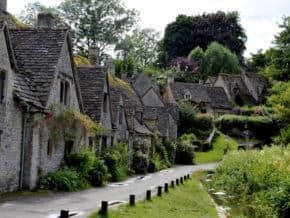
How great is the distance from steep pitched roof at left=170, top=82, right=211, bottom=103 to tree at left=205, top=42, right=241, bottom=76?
13687mm

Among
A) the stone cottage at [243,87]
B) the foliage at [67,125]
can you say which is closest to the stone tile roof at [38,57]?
the foliage at [67,125]

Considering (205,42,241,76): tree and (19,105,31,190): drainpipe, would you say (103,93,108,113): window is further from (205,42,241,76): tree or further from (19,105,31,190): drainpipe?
(205,42,241,76): tree

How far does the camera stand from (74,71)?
3203 centimetres

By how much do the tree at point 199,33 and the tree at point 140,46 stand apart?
2.50 m

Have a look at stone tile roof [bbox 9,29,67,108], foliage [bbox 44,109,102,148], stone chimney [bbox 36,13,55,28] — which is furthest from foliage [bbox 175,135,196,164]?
stone tile roof [bbox 9,29,67,108]

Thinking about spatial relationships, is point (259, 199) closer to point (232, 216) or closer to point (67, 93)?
point (232, 216)

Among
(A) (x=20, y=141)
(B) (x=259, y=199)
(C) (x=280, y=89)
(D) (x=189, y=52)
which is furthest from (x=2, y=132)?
(D) (x=189, y=52)

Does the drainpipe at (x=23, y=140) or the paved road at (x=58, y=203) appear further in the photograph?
the drainpipe at (x=23, y=140)

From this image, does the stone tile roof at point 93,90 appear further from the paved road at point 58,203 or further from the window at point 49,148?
the paved road at point 58,203

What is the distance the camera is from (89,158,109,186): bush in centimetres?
3155

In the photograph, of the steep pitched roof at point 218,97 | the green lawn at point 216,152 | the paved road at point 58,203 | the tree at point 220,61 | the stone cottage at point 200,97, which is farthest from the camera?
the tree at point 220,61

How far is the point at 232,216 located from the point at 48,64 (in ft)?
39.3

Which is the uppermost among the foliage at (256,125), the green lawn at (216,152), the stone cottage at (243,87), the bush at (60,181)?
the stone cottage at (243,87)

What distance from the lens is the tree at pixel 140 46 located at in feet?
323
